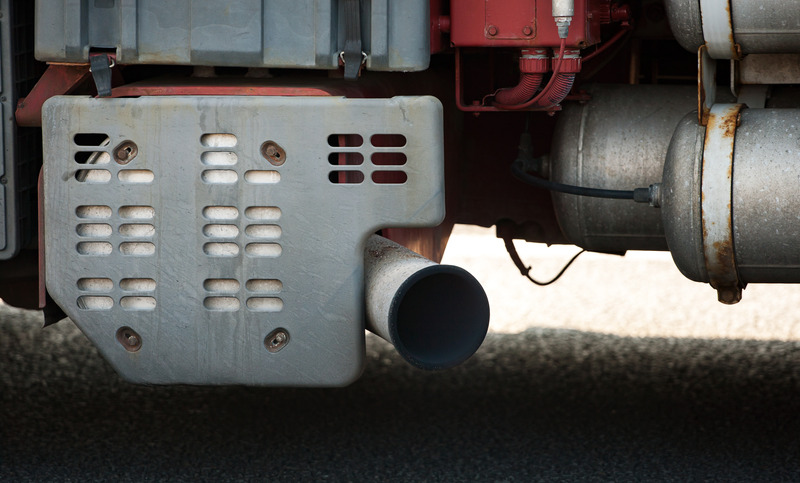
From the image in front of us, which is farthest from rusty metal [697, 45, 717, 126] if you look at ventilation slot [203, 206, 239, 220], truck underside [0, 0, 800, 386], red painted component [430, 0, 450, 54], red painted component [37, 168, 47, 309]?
red painted component [37, 168, 47, 309]

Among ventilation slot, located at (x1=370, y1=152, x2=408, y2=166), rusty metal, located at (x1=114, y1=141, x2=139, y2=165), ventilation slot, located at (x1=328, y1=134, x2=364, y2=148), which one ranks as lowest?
ventilation slot, located at (x1=370, y1=152, x2=408, y2=166)

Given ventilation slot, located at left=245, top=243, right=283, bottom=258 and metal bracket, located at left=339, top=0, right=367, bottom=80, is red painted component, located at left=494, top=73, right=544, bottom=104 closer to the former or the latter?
metal bracket, located at left=339, top=0, right=367, bottom=80

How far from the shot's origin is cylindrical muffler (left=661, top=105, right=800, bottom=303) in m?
2.14

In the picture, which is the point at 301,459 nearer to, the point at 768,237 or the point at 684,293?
the point at 768,237

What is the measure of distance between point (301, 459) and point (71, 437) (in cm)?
62

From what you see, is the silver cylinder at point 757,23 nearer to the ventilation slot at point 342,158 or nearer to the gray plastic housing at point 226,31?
the gray plastic housing at point 226,31

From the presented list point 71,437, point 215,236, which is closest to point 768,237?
point 215,236

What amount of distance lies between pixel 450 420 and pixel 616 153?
86 cm

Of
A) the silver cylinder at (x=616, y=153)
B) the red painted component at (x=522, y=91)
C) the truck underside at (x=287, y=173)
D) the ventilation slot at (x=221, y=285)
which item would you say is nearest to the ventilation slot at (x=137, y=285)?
the truck underside at (x=287, y=173)

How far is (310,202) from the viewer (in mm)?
2074

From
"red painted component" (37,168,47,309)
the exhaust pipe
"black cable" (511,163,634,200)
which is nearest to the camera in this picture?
the exhaust pipe

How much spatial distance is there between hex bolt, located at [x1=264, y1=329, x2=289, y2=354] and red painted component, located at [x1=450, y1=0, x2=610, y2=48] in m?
0.72

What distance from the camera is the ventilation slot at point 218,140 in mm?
2084

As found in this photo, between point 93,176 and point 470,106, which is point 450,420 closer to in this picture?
point 470,106
